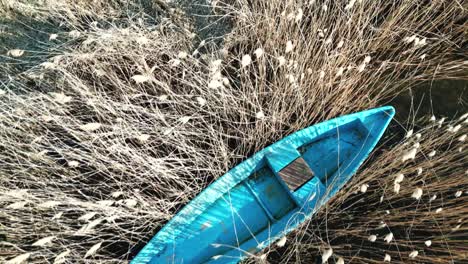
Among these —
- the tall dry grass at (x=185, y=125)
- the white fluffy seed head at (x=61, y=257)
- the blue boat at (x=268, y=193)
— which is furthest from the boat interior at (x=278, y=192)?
the white fluffy seed head at (x=61, y=257)

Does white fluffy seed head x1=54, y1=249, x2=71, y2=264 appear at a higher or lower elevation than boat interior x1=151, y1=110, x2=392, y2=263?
higher

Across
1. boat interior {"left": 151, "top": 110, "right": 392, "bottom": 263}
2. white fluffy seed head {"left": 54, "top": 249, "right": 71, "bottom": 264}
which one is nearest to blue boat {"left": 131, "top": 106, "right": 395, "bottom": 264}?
boat interior {"left": 151, "top": 110, "right": 392, "bottom": 263}

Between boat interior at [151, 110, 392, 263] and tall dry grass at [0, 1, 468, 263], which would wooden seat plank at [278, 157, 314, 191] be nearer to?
boat interior at [151, 110, 392, 263]

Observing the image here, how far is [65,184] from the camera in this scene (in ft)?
8.34

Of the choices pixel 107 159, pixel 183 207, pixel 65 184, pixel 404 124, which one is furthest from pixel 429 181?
pixel 65 184

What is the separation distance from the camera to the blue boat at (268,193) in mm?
2604

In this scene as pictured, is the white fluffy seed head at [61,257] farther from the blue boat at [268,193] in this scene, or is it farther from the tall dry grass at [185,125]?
the blue boat at [268,193]

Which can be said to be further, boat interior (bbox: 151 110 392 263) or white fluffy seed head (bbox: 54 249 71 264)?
boat interior (bbox: 151 110 392 263)

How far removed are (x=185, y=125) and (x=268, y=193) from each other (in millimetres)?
688

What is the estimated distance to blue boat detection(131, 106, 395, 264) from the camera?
2604mm

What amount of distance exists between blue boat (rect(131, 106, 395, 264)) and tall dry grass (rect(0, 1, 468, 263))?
0.10m

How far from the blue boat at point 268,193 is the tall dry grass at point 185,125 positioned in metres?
0.10

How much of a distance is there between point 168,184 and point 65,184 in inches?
23.7

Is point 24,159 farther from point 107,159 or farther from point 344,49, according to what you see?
point 344,49
